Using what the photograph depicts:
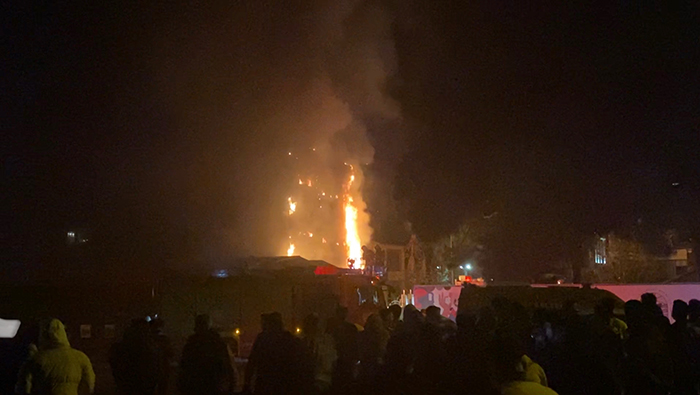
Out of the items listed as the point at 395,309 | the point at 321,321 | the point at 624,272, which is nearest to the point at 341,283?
the point at 321,321

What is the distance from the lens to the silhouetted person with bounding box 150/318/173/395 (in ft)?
27.5

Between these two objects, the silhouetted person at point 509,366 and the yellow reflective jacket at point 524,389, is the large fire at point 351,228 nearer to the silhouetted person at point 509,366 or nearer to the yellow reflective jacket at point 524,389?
the silhouetted person at point 509,366

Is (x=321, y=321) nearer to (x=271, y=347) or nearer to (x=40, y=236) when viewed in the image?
(x=271, y=347)

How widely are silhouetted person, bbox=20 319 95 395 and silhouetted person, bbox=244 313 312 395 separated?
6.45 feet

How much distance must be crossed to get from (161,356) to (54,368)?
2531 millimetres

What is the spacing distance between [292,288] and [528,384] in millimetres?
12414

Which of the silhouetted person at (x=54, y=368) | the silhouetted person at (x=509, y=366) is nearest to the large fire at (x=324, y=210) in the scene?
the silhouetted person at (x=54, y=368)

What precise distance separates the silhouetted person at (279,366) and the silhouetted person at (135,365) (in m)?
1.40

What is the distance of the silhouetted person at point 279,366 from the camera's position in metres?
7.37

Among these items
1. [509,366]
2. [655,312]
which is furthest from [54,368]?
[655,312]

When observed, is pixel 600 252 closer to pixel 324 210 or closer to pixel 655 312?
pixel 324 210

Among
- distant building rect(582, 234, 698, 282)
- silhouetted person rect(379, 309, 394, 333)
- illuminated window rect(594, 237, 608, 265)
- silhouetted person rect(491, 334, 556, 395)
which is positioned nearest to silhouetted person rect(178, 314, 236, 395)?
silhouetted person rect(379, 309, 394, 333)

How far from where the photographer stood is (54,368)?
627 centimetres

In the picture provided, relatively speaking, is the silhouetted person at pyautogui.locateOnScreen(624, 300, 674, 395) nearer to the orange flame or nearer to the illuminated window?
the illuminated window
